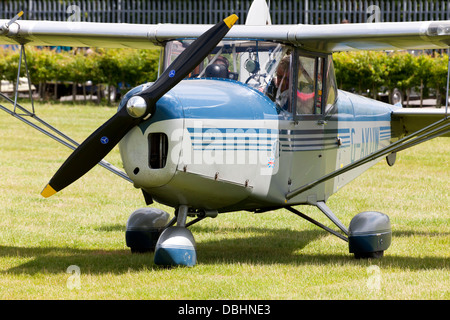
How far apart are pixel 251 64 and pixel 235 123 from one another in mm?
990

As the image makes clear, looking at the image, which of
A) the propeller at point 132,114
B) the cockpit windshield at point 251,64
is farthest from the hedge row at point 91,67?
the propeller at point 132,114

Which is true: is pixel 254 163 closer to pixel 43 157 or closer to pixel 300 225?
pixel 300 225

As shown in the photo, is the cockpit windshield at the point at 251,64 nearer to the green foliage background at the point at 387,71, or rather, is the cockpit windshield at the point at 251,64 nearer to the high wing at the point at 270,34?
the high wing at the point at 270,34

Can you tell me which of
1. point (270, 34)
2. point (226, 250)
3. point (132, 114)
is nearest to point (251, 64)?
point (270, 34)

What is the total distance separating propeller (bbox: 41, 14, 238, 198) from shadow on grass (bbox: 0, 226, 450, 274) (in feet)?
2.94

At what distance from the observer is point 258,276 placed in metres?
6.97

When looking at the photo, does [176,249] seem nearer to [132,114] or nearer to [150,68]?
[132,114]

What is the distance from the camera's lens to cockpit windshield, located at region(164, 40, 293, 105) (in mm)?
7770

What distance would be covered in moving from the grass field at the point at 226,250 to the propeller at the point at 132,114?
93 centimetres

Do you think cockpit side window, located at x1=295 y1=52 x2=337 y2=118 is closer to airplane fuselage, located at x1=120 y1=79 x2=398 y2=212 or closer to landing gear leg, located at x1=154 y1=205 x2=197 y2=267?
airplane fuselage, located at x1=120 y1=79 x2=398 y2=212

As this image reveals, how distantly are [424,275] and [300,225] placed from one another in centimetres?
368

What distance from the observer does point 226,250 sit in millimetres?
8656

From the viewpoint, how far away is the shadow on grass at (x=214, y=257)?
24.6 feet

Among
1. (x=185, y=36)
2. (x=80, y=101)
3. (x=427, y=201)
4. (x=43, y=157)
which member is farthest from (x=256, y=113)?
(x=80, y=101)
